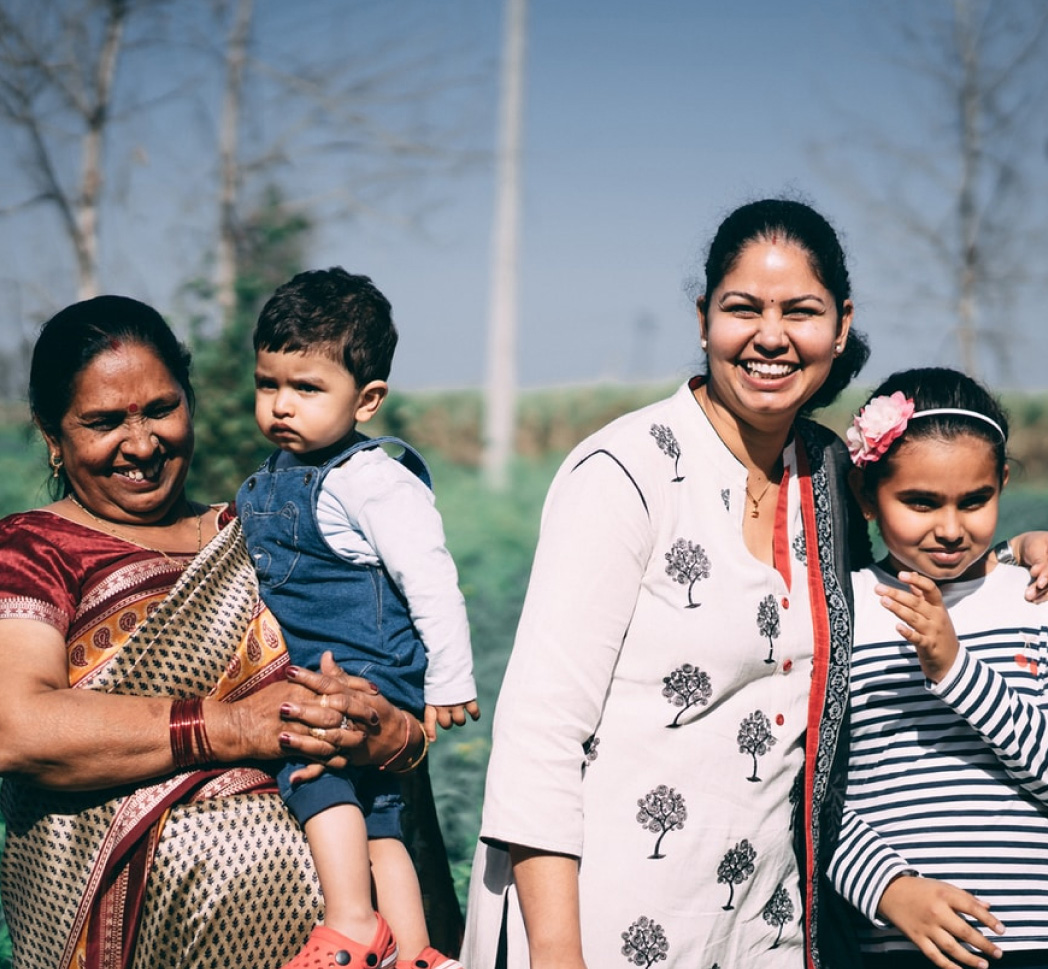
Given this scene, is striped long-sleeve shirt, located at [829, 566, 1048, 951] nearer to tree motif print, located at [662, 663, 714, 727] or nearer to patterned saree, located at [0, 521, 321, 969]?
tree motif print, located at [662, 663, 714, 727]

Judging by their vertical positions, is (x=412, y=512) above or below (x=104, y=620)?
above

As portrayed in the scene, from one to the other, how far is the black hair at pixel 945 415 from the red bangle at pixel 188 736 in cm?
158

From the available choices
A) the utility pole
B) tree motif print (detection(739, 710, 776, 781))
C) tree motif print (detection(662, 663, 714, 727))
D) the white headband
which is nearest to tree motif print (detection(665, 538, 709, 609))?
tree motif print (detection(662, 663, 714, 727))

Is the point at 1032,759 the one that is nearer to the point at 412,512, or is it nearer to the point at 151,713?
the point at 412,512

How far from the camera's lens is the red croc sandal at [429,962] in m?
2.46

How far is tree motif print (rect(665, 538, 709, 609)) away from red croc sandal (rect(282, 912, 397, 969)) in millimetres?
955

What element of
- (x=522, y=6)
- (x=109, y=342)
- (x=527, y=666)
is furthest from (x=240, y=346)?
(x=522, y=6)

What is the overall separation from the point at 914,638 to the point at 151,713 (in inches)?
60.2

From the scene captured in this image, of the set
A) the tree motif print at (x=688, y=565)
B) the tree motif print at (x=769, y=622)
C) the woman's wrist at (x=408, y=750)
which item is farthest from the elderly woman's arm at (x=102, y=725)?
the tree motif print at (x=769, y=622)

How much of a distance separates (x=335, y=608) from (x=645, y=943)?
37.8 inches

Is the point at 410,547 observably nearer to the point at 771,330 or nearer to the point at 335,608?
the point at 335,608

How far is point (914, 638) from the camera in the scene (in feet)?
7.91

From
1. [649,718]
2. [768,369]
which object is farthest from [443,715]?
[768,369]

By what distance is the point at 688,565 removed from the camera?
7.48ft
